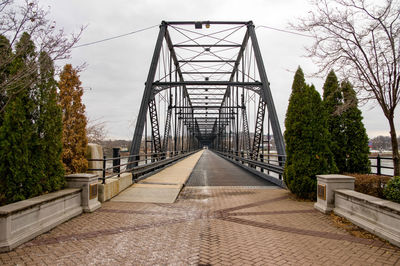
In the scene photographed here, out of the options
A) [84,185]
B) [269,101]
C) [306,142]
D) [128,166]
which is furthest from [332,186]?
[269,101]

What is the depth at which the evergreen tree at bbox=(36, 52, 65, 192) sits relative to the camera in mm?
5402

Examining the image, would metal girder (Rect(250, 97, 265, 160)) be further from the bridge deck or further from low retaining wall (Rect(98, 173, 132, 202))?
low retaining wall (Rect(98, 173, 132, 202))

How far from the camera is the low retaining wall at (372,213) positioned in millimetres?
4227

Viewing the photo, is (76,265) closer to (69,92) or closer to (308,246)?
(308,246)

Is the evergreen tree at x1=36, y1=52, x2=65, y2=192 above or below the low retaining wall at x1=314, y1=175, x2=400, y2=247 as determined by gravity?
above

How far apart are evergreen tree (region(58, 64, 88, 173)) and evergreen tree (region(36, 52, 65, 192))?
105 cm

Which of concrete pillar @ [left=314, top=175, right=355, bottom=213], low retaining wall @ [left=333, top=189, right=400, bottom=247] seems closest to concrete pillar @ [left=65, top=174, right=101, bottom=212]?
concrete pillar @ [left=314, top=175, right=355, bottom=213]

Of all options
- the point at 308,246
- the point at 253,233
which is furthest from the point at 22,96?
the point at 308,246

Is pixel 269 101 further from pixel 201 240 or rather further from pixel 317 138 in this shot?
pixel 201 240

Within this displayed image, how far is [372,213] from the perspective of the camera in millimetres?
4773

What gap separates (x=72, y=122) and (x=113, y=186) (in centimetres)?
231

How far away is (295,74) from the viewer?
855cm

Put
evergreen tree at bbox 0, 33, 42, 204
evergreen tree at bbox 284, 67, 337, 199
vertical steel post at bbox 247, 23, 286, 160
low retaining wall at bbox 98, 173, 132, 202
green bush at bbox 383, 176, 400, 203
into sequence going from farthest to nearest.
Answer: vertical steel post at bbox 247, 23, 286, 160
evergreen tree at bbox 284, 67, 337, 199
low retaining wall at bbox 98, 173, 132, 202
green bush at bbox 383, 176, 400, 203
evergreen tree at bbox 0, 33, 42, 204

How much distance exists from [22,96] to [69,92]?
6.98ft
